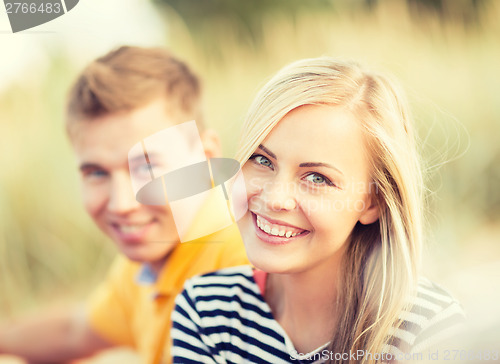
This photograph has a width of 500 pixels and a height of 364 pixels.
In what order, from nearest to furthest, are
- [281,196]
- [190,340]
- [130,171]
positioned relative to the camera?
[281,196] < [190,340] < [130,171]

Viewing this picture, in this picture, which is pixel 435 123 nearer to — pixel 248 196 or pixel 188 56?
pixel 248 196

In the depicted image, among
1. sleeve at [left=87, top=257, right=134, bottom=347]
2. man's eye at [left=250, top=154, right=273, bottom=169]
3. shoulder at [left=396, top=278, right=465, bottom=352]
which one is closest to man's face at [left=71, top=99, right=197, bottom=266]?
sleeve at [left=87, top=257, right=134, bottom=347]

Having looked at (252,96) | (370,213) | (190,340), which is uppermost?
(252,96)

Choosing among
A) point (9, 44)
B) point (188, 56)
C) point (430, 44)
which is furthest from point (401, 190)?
point (9, 44)

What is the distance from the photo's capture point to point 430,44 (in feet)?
3.44

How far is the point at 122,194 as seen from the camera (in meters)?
0.93

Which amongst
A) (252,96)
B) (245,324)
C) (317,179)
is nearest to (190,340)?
(245,324)

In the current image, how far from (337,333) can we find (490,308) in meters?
0.23

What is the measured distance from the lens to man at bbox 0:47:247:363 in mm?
924

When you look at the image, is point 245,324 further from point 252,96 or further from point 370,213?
point 252,96

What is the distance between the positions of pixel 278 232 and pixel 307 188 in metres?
0.07

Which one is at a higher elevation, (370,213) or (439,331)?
(370,213)

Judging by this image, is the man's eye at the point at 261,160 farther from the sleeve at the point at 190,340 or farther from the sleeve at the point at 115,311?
the sleeve at the point at 115,311

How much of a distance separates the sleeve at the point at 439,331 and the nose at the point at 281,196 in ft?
0.77
